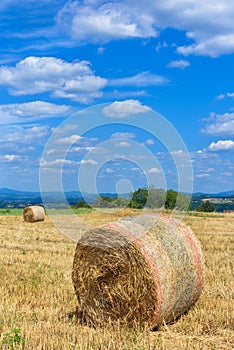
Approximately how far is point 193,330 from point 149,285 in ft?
2.81

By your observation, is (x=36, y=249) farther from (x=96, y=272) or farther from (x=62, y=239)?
(x=96, y=272)

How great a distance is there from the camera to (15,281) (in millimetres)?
10320

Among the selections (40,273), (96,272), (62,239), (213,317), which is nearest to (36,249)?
(62,239)

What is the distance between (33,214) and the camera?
93.6ft

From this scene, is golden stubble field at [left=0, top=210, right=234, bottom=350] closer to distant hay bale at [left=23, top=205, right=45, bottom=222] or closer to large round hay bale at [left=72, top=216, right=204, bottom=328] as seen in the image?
large round hay bale at [left=72, top=216, right=204, bottom=328]

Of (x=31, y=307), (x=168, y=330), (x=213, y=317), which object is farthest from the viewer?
(x=31, y=307)

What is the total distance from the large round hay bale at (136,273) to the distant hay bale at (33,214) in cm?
2079

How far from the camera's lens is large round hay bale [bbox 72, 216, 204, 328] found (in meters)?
7.33

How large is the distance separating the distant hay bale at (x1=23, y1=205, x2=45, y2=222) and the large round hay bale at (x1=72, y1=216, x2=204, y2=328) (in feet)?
68.2

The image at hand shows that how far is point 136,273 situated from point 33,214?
21613 mm

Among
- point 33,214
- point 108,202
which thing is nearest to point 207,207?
point 33,214

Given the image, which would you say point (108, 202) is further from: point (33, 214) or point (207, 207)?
point (207, 207)

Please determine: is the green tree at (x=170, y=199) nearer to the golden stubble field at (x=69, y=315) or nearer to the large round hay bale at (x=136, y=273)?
the golden stubble field at (x=69, y=315)

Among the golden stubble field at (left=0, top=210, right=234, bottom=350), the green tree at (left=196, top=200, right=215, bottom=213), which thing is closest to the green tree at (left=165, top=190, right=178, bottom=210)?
the green tree at (left=196, top=200, right=215, bottom=213)
